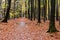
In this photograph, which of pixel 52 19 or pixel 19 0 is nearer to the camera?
pixel 52 19

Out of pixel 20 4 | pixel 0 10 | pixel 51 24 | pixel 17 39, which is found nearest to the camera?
pixel 17 39

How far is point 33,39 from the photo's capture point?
→ 37.2 feet

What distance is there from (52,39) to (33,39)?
135cm

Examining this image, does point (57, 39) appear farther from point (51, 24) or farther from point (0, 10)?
point (0, 10)

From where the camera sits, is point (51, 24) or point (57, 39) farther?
point (51, 24)

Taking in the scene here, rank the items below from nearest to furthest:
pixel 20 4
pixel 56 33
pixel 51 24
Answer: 1. pixel 56 33
2. pixel 51 24
3. pixel 20 4

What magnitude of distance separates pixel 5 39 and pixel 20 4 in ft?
221

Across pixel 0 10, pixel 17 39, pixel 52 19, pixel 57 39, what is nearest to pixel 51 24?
pixel 52 19

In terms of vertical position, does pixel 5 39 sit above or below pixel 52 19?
below

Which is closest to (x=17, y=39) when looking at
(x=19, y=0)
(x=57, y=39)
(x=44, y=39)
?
(x=44, y=39)

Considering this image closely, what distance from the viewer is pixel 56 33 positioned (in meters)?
13.6

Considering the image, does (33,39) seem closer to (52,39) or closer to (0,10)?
(52,39)

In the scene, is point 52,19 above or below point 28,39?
above

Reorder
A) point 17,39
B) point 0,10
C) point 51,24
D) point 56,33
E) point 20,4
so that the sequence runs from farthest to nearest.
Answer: point 20,4 → point 0,10 → point 51,24 → point 56,33 → point 17,39
